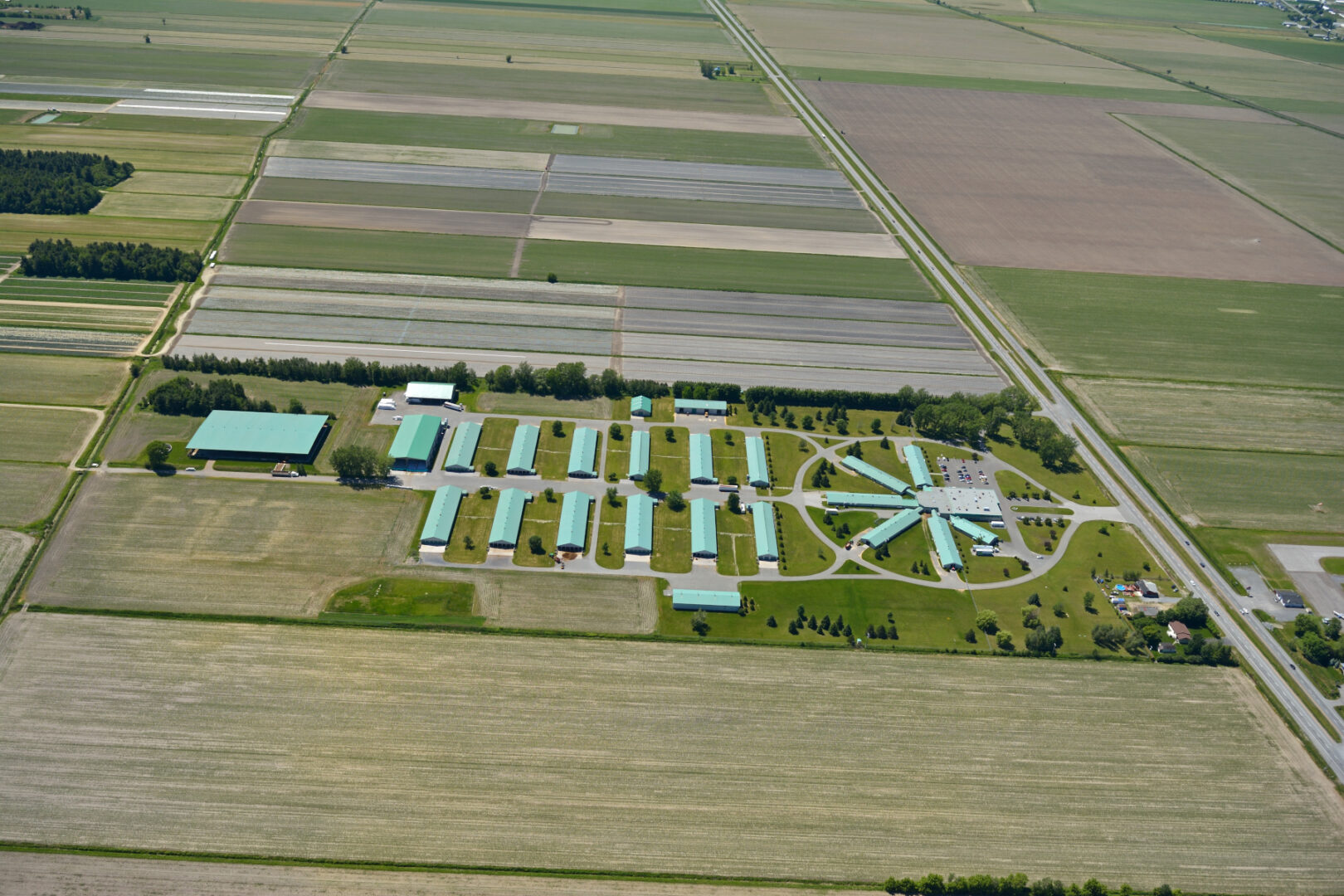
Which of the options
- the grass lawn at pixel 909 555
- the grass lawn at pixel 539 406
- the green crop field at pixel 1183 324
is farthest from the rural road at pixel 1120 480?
the grass lawn at pixel 539 406

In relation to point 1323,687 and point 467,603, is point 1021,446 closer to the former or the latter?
point 1323,687

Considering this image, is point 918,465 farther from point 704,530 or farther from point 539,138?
point 539,138

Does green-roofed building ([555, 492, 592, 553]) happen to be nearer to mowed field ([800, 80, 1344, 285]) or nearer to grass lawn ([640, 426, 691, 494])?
grass lawn ([640, 426, 691, 494])

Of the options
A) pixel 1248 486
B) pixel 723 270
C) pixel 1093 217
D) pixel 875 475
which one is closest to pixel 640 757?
pixel 875 475

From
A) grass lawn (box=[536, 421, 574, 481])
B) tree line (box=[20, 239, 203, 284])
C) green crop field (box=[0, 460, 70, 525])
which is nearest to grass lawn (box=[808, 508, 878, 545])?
grass lawn (box=[536, 421, 574, 481])

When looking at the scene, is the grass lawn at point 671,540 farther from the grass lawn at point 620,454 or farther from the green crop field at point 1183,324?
the green crop field at point 1183,324

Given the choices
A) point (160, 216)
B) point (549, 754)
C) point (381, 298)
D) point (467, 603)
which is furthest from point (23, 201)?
point (549, 754)
